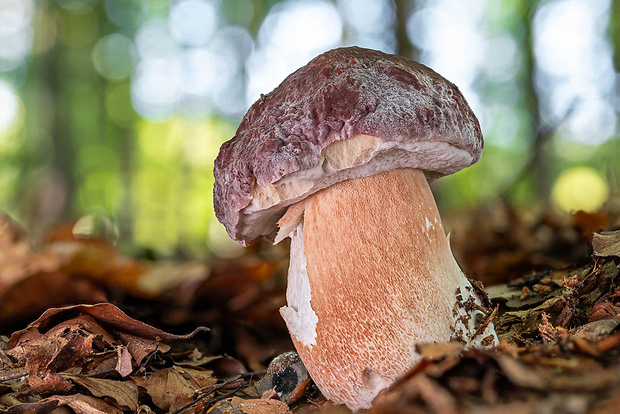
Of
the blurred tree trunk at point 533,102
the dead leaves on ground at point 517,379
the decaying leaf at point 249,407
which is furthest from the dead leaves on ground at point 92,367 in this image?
the blurred tree trunk at point 533,102

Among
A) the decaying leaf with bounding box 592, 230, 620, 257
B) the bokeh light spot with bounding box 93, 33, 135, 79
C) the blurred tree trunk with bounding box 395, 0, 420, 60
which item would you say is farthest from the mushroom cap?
the bokeh light spot with bounding box 93, 33, 135, 79

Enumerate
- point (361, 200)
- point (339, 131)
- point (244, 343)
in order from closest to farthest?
point (339, 131) < point (361, 200) < point (244, 343)

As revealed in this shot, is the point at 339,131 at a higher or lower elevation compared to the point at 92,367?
higher

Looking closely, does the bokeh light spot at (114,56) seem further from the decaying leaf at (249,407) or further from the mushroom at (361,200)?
the decaying leaf at (249,407)

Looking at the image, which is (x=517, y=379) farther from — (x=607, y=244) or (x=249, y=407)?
(x=607, y=244)

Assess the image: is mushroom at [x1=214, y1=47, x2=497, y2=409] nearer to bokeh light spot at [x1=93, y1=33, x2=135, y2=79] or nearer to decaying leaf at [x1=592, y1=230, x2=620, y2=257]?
decaying leaf at [x1=592, y1=230, x2=620, y2=257]

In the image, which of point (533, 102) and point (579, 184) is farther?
point (579, 184)

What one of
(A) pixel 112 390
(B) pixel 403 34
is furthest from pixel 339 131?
(B) pixel 403 34
